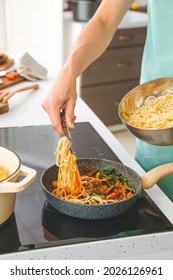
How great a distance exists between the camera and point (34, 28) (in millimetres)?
3295

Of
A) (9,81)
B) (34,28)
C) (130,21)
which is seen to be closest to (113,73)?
(130,21)

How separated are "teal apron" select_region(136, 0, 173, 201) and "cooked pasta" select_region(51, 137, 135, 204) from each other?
0.34 m

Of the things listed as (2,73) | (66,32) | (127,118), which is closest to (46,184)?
(127,118)

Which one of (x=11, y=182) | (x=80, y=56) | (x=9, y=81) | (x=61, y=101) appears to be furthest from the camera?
(x=9, y=81)

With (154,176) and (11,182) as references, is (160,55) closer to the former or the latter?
(154,176)

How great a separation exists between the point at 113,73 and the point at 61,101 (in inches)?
88.7

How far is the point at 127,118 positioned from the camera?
1.19 metres

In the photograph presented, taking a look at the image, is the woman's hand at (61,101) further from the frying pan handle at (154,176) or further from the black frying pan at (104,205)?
the frying pan handle at (154,176)

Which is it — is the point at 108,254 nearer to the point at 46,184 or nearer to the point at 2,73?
the point at 46,184

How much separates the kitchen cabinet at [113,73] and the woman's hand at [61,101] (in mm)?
2049

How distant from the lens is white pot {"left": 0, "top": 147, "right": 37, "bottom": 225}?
2.91ft

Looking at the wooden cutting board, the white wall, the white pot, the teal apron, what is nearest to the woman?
the teal apron

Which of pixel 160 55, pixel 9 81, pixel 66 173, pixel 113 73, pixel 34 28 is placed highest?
pixel 160 55

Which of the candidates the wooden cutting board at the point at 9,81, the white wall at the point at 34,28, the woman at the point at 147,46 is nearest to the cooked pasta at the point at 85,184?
the woman at the point at 147,46
